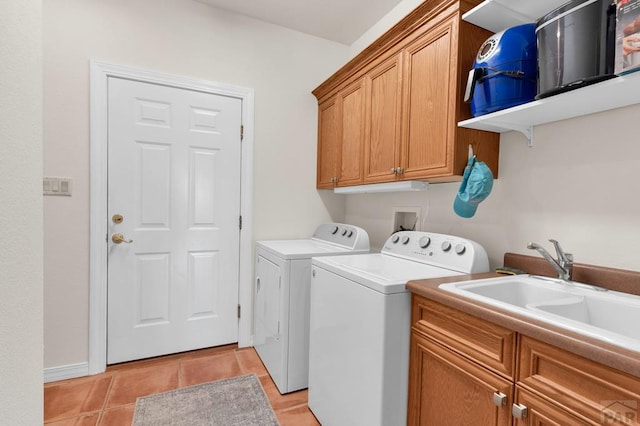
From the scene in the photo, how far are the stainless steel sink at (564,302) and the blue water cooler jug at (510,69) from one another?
2.40ft

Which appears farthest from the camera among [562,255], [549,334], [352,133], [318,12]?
[318,12]

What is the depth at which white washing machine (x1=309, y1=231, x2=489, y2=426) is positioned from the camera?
1.23 meters

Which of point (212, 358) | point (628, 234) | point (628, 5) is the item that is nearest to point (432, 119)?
point (628, 5)

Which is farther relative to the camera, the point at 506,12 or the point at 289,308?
the point at 289,308

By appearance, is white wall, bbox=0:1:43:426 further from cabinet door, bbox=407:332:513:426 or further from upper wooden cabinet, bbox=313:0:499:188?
upper wooden cabinet, bbox=313:0:499:188

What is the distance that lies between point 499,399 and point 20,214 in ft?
4.58

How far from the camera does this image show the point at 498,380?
928 millimetres

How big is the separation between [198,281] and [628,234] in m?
2.50

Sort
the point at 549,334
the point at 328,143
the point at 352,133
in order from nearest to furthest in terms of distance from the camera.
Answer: the point at 549,334, the point at 352,133, the point at 328,143

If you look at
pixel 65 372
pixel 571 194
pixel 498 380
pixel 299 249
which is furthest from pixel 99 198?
pixel 571 194

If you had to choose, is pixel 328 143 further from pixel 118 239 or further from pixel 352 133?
pixel 118 239

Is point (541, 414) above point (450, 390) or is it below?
above

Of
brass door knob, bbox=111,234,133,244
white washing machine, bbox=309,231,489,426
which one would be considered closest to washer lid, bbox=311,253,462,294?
white washing machine, bbox=309,231,489,426

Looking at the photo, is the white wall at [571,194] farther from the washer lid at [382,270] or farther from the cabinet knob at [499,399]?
the cabinet knob at [499,399]
